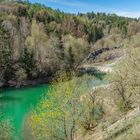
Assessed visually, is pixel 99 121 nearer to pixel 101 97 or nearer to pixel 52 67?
pixel 101 97

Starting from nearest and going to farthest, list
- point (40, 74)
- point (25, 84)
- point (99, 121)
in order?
point (99, 121), point (25, 84), point (40, 74)

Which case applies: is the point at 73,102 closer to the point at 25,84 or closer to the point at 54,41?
the point at 25,84

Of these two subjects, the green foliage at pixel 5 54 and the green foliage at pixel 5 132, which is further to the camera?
the green foliage at pixel 5 54

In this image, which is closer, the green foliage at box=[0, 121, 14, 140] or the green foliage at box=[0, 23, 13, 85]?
the green foliage at box=[0, 121, 14, 140]

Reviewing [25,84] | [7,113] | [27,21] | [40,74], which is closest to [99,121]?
[7,113]

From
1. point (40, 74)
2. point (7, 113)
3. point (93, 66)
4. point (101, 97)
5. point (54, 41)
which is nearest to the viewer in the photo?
point (101, 97)

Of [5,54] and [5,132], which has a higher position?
[5,132]

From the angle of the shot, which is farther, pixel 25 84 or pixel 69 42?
pixel 69 42

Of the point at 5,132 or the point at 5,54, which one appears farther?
the point at 5,54

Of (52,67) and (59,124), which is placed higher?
(59,124)

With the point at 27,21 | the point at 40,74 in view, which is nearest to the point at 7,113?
the point at 40,74
